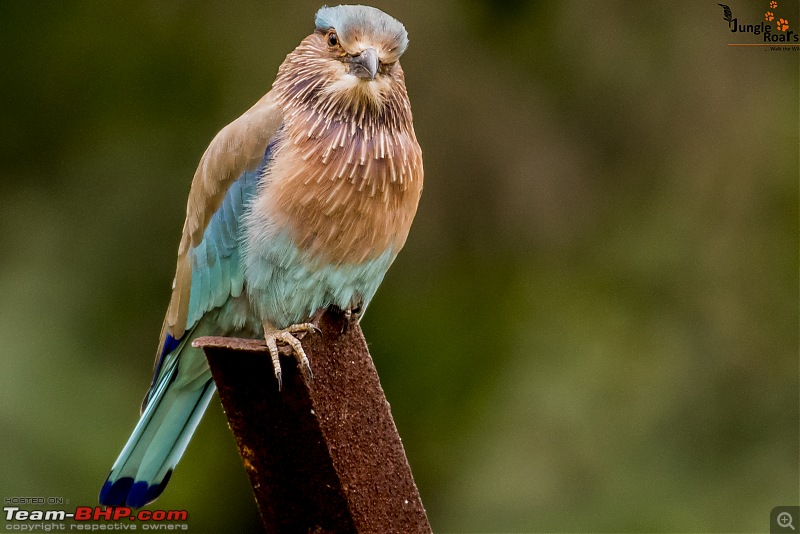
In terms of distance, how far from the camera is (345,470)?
2.46 metres

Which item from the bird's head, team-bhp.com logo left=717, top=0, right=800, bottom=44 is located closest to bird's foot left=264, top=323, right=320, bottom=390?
the bird's head

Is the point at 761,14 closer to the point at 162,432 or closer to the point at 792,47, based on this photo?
the point at 792,47

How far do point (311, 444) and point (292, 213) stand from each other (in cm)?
86

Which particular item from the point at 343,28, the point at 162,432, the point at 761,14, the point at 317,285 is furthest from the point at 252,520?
the point at 761,14

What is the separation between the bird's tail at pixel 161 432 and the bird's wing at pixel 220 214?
9cm

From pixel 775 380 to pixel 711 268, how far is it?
639mm

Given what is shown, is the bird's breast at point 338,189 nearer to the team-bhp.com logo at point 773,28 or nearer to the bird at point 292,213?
the bird at point 292,213

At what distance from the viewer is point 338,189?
10.3ft

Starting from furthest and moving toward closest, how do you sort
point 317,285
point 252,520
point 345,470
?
point 252,520
point 317,285
point 345,470

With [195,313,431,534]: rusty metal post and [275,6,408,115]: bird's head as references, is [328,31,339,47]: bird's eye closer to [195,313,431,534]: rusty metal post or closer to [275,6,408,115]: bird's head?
[275,6,408,115]: bird's head

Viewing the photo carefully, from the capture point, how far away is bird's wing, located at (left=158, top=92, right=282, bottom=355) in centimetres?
326

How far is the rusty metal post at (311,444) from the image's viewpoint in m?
2.44

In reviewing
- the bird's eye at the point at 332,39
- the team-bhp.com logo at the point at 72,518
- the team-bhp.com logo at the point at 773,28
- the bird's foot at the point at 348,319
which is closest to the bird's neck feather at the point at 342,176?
the bird's eye at the point at 332,39

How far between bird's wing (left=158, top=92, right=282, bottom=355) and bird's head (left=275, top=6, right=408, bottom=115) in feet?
0.39
